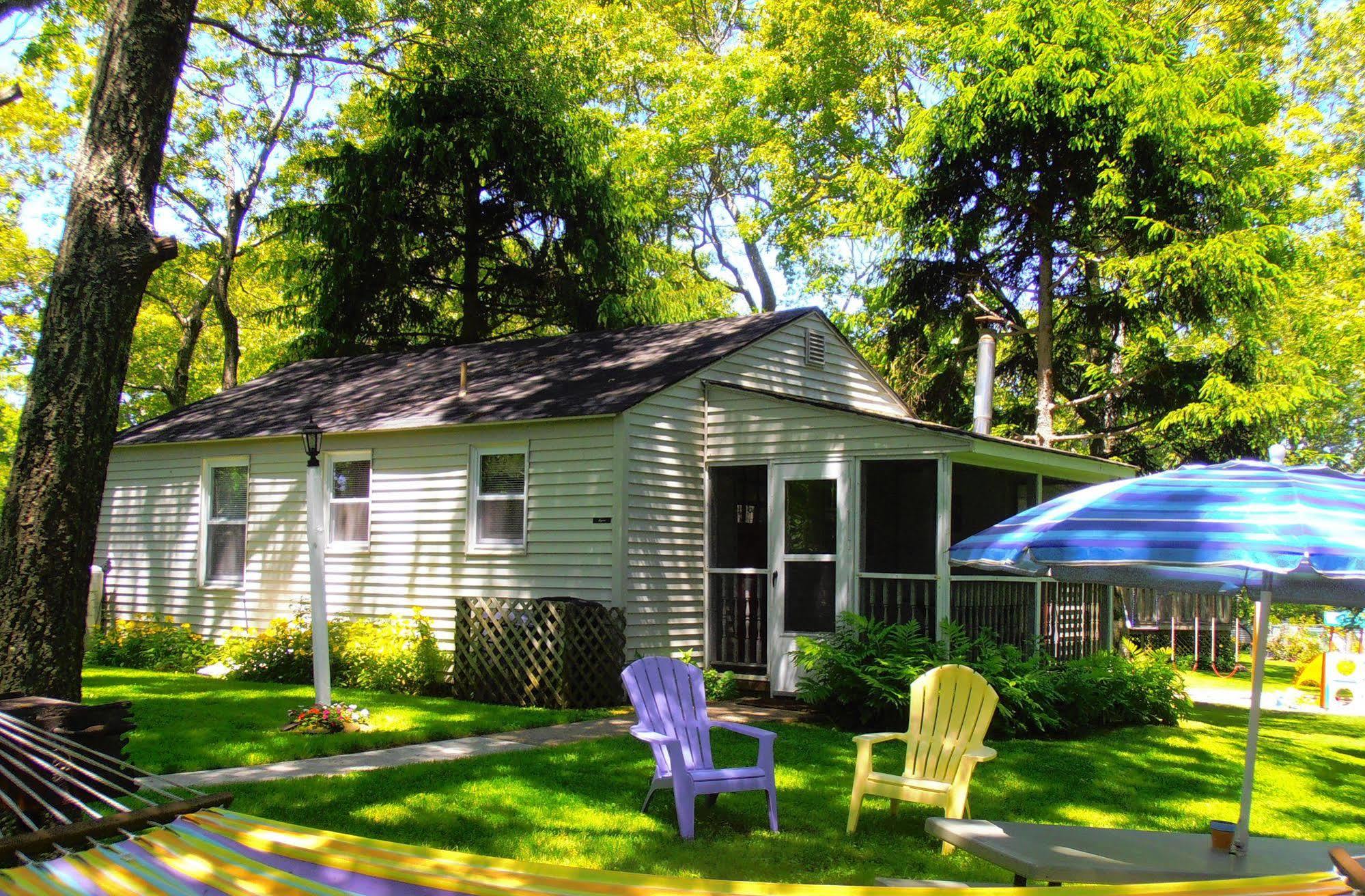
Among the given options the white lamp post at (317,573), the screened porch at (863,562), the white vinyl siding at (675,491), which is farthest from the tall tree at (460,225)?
the white lamp post at (317,573)

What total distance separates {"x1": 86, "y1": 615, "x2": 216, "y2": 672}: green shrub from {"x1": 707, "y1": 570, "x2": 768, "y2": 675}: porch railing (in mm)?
6738

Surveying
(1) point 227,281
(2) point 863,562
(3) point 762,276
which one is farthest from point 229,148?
(2) point 863,562

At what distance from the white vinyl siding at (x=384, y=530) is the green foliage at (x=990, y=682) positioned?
2.61 m

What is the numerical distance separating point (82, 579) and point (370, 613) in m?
7.54

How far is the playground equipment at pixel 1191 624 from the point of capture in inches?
735

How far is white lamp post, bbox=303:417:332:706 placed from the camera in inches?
383

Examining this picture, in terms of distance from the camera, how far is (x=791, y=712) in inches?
440

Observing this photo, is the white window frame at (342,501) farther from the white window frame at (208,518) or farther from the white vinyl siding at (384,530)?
the white window frame at (208,518)

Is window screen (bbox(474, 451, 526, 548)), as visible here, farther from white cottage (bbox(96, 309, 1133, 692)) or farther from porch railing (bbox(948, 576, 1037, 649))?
porch railing (bbox(948, 576, 1037, 649))

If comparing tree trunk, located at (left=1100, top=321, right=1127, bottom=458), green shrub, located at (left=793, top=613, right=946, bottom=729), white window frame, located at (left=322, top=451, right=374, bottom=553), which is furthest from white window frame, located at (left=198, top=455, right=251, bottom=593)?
tree trunk, located at (left=1100, top=321, right=1127, bottom=458)

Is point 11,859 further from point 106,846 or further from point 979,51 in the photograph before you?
point 979,51

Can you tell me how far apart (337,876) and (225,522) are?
13.5 m

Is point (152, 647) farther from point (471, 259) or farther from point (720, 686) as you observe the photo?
point (471, 259)

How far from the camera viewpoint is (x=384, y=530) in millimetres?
13562
